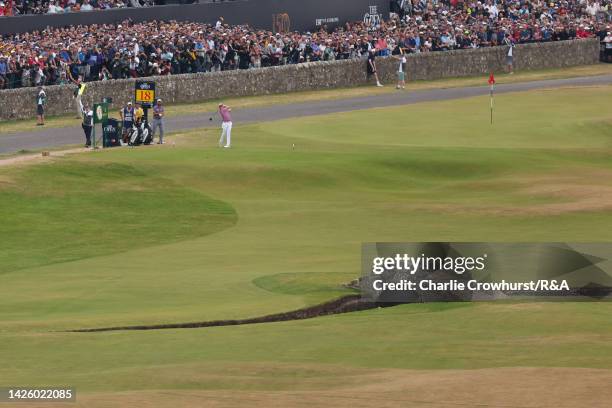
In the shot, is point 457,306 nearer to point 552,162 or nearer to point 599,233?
point 599,233

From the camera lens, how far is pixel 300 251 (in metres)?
33.2

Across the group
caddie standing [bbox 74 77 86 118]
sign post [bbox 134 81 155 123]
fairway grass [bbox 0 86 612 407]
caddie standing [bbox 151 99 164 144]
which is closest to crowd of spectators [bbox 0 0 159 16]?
caddie standing [bbox 74 77 86 118]

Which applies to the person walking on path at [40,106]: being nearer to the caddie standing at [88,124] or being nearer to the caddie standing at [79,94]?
Answer: the caddie standing at [79,94]

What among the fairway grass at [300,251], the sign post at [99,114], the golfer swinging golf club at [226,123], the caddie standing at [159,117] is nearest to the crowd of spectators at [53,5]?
the fairway grass at [300,251]

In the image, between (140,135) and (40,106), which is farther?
(40,106)

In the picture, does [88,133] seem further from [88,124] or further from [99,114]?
[99,114]

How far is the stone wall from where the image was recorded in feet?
204

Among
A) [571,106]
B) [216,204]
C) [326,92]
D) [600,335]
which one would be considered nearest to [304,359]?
[600,335]

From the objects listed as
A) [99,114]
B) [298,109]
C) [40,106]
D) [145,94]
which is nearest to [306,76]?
[298,109]

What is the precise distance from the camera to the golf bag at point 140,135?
51906 mm

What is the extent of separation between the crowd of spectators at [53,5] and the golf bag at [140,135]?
54.7 ft

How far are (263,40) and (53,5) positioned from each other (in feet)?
41.1

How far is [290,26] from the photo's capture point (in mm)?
81750

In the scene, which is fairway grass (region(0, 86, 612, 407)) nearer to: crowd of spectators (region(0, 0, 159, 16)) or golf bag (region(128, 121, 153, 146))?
golf bag (region(128, 121, 153, 146))
